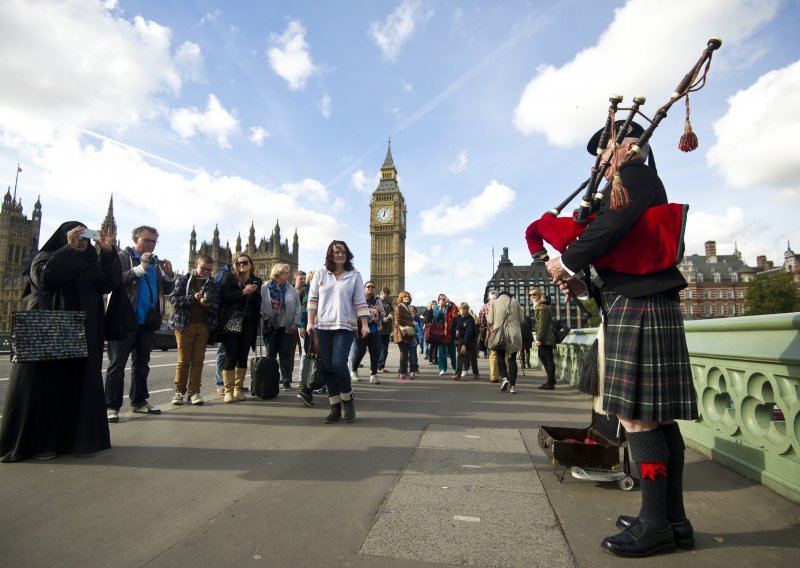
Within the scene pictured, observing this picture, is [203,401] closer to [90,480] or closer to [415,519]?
[90,480]

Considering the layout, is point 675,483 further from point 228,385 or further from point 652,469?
point 228,385

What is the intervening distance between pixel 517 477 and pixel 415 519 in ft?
3.29

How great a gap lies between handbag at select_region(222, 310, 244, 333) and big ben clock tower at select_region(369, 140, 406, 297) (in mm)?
98815

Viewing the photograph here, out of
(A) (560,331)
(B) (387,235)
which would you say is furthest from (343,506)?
(B) (387,235)

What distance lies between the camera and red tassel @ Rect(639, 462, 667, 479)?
2139 mm

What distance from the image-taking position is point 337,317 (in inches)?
194

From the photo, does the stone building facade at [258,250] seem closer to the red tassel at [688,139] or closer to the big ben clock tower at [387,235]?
the big ben clock tower at [387,235]

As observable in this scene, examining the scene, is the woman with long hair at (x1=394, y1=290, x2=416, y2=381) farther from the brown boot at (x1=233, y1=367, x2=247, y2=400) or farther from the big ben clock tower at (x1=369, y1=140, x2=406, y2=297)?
the big ben clock tower at (x1=369, y1=140, x2=406, y2=297)

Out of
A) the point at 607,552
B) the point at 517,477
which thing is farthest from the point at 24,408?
the point at 607,552

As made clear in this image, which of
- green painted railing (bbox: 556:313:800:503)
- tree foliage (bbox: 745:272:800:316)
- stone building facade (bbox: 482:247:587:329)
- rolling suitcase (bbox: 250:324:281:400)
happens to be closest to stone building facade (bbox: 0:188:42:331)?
stone building facade (bbox: 482:247:587:329)

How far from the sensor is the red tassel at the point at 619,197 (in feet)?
7.09

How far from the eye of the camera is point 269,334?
23.3ft

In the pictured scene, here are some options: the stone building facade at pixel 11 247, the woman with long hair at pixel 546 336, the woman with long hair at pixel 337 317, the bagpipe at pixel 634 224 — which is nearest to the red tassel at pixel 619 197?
the bagpipe at pixel 634 224

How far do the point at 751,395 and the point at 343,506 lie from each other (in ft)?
8.86
